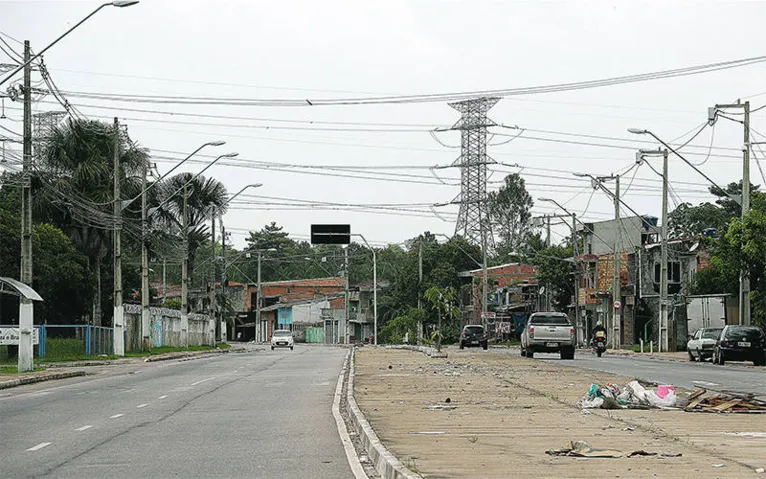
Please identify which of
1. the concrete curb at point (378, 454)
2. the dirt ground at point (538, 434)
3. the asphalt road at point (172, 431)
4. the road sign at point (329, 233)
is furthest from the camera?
the road sign at point (329, 233)

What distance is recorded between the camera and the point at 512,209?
12706 centimetres

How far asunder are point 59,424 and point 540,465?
9.77m

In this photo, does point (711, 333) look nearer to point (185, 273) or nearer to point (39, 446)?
point (185, 273)

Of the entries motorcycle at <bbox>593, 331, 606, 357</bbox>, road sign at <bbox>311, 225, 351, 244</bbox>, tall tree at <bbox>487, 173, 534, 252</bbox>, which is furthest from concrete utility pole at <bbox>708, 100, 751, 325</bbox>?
tall tree at <bbox>487, 173, 534, 252</bbox>

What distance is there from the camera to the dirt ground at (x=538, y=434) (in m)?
11.2

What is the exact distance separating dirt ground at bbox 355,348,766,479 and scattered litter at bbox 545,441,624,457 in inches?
6.3

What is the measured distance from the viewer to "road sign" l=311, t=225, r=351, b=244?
80.4m

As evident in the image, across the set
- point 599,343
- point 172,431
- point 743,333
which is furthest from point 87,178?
point 172,431

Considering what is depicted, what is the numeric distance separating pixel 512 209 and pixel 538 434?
113 meters

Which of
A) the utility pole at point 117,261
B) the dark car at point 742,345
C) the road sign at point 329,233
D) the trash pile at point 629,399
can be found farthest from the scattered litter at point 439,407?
the road sign at point 329,233

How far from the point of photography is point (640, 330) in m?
86.2

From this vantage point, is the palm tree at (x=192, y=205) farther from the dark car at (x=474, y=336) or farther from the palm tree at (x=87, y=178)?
the dark car at (x=474, y=336)

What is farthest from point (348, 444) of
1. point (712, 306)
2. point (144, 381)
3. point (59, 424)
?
point (712, 306)

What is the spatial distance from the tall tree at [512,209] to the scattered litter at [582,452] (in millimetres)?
114282
